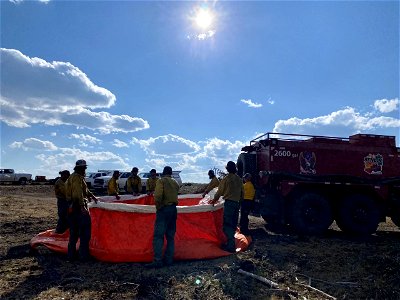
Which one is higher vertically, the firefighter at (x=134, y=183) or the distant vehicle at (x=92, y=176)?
the distant vehicle at (x=92, y=176)

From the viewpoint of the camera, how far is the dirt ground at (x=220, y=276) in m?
5.70

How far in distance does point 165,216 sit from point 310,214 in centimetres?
553

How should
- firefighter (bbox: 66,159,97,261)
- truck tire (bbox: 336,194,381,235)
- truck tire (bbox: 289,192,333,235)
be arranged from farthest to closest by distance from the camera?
truck tire (bbox: 336,194,381,235)
truck tire (bbox: 289,192,333,235)
firefighter (bbox: 66,159,97,261)

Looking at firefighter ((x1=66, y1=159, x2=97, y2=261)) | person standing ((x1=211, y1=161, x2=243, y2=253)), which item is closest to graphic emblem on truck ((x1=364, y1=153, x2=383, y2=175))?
person standing ((x1=211, y1=161, x2=243, y2=253))

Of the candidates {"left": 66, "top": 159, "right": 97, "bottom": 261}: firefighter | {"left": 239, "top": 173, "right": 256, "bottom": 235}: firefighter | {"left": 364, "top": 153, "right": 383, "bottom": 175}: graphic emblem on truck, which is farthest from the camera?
{"left": 364, "top": 153, "right": 383, "bottom": 175}: graphic emblem on truck

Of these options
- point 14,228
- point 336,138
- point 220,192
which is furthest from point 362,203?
point 14,228

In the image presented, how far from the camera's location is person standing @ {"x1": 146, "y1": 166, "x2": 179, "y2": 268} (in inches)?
282

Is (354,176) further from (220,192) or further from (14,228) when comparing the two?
(14,228)

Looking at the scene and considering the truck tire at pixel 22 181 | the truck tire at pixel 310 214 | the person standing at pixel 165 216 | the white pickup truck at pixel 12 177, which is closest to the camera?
the person standing at pixel 165 216

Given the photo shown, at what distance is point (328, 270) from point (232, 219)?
2.38 meters

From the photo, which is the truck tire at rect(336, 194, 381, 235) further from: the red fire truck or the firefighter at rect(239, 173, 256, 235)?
the firefighter at rect(239, 173, 256, 235)

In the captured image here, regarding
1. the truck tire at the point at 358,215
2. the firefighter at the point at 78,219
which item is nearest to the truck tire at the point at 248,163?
the truck tire at the point at 358,215

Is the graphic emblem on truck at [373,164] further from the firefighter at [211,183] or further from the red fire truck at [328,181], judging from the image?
the firefighter at [211,183]

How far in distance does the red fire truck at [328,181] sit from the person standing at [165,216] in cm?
448
